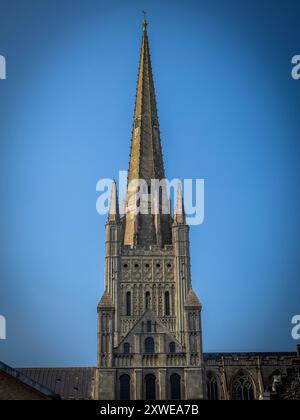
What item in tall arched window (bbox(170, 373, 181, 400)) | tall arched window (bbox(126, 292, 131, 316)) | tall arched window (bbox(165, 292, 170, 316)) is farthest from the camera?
tall arched window (bbox(165, 292, 170, 316))

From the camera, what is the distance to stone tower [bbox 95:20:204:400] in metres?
64.7

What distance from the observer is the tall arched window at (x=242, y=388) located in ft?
252

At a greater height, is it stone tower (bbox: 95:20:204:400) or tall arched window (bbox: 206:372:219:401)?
stone tower (bbox: 95:20:204:400)

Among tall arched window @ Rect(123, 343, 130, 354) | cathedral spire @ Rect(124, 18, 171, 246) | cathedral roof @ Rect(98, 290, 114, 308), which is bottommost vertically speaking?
tall arched window @ Rect(123, 343, 130, 354)

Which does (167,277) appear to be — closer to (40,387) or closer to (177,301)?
(177,301)

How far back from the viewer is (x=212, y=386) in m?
77.7

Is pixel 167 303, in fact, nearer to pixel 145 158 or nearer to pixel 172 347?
pixel 172 347

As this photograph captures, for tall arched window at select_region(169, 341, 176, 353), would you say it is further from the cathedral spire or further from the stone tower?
the cathedral spire

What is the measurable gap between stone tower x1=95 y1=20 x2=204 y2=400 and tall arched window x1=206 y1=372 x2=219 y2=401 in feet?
17.2

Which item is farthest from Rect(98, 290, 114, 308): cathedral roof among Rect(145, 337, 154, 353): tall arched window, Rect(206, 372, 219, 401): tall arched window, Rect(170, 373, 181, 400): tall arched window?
Rect(206, 372, 219, 401): tall arched window

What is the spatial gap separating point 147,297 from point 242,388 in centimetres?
1484

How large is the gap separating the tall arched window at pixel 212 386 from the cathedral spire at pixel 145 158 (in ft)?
58.2

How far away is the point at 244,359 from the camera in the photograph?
7888 cm
